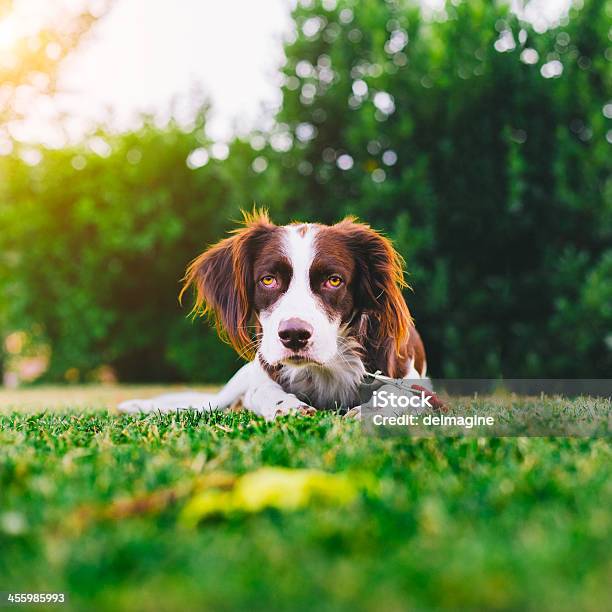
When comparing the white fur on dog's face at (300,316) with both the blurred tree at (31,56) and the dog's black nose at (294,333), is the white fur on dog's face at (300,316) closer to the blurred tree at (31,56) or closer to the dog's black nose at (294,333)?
the dog's black nose at (294,333)

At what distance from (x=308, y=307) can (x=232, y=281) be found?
0.75 meters

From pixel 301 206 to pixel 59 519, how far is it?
789 centimetres

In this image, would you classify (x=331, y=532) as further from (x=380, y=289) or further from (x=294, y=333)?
(x=380, y=289)

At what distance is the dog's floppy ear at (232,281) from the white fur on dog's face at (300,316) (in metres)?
0.23

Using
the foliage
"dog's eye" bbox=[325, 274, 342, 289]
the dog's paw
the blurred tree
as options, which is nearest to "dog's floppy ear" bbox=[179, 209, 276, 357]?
"dog's eye" bbox=[325, 274, 342, 289]

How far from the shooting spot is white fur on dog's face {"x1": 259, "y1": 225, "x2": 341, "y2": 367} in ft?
12.0

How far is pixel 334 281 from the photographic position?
3.93 metres

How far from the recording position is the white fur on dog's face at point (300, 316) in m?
3.65

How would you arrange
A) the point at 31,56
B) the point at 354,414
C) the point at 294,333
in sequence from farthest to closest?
the point at 31,56, the point at 354,414, the point at 294,333

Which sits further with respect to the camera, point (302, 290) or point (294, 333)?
point (302, 290)

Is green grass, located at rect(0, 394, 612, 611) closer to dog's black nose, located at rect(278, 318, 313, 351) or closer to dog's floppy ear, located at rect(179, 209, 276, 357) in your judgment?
dog's black nose, located at rect(278, 318, 313, 351)

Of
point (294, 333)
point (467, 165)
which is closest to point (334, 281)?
point (294, 333)

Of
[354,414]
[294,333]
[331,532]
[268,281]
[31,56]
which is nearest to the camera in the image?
[331,532]

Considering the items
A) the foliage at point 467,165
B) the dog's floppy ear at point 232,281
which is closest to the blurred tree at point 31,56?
the foliage at point 467,165
